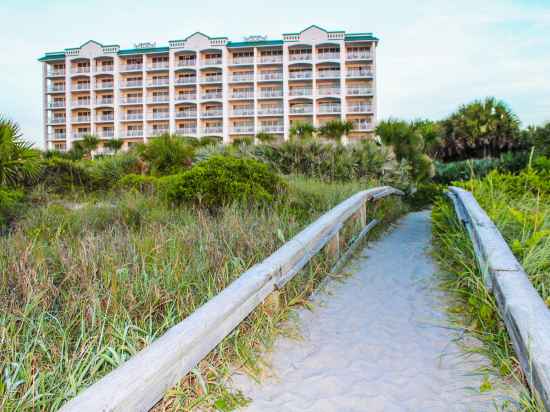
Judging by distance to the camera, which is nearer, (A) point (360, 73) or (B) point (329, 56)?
(A) point (360, 73)

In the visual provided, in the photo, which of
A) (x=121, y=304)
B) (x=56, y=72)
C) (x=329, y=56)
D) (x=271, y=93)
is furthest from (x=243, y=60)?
(x=121, y=304)

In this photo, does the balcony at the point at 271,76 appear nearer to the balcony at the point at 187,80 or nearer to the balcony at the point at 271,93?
the balcony at the point at 271,93

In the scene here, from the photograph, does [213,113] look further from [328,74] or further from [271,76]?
[328,74]

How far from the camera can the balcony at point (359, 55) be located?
2499 inches

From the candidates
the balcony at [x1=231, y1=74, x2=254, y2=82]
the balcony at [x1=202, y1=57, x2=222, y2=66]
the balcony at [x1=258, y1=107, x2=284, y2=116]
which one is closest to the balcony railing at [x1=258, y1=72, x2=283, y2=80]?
the balcony at [x1=231, y1=74, x2=254, y2=82]

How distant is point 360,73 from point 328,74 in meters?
4.31

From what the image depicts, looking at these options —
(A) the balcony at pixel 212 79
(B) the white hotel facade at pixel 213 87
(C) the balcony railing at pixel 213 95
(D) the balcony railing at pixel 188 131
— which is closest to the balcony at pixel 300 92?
→ (B) the white hotel facade at pixel 213 87

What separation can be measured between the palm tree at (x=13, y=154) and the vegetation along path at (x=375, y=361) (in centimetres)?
629

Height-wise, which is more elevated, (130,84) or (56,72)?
(56,72)

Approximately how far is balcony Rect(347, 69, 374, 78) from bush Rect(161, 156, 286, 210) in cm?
5811

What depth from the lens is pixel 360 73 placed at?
208 feet

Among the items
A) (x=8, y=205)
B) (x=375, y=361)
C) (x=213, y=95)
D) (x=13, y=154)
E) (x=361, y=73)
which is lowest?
(x=375, y=361)

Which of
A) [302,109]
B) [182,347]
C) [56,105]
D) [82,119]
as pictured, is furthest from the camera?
[56,105]

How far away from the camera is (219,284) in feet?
13.0
